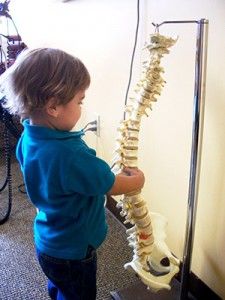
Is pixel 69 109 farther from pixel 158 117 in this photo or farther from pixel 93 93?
pixel 93 93

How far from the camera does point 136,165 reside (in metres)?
0.99

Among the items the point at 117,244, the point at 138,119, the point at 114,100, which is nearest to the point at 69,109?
the point at 138,119

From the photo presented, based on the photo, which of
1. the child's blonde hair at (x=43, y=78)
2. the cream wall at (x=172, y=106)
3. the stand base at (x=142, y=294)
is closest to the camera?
the child's blonde hair at (x=43, y=78)

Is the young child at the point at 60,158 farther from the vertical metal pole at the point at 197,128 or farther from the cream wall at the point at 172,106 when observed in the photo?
the cream wall at the point at 172,106

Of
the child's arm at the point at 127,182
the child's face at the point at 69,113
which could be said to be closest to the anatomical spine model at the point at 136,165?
the child's arm at the point at 127,182

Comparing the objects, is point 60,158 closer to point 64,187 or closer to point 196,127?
point 64,187

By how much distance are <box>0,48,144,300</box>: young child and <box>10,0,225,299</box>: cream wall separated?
36 centimetres

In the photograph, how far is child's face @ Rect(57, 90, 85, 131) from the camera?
819 millimetres

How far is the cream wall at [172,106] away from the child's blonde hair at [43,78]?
47 centimetres

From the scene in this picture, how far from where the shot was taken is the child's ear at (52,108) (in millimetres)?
794

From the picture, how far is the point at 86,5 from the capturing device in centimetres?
173

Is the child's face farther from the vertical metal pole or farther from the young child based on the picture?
the vertical metal pole

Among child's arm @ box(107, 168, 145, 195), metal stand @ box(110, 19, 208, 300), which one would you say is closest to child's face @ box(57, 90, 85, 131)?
child's arm @ box(107, 168, 145, 195)

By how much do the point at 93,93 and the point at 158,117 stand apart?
2.03 ft
